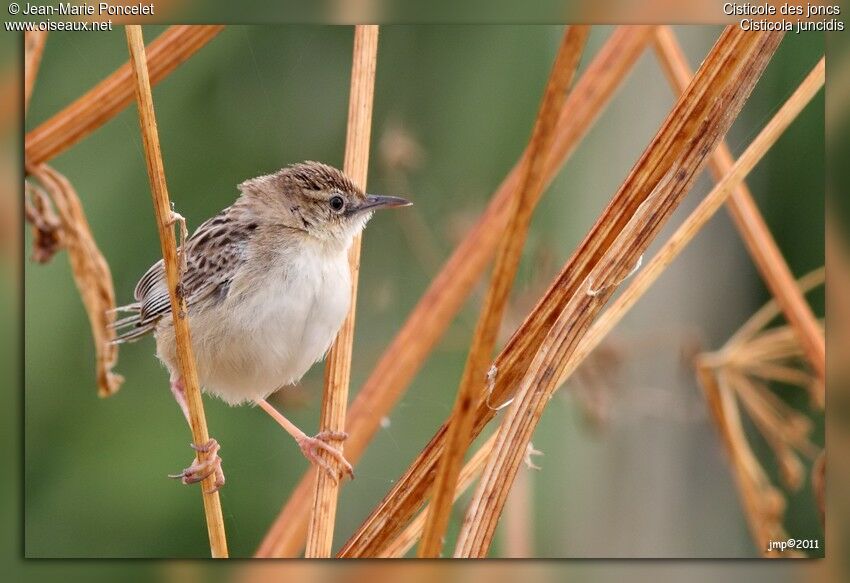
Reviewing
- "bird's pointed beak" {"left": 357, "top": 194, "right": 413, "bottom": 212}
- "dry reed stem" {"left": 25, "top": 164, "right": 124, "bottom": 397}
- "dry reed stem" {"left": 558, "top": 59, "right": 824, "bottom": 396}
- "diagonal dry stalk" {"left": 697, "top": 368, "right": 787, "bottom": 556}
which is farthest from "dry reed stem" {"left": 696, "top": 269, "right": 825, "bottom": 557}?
"dry reed stem" {"left": 25, "top": 164, "right": 124, "bottom": 397}

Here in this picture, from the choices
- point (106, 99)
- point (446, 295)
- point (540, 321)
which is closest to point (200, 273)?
point (106, 99)

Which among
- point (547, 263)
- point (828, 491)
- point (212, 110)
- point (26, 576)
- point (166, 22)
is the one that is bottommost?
point (26, 576)

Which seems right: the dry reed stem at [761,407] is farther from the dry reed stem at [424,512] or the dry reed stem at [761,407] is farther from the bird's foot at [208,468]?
the bird's foot at [208,468]

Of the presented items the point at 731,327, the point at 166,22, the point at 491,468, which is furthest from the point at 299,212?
the point at 731,327

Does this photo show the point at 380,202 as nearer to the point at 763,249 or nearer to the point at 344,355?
the point at 344,355

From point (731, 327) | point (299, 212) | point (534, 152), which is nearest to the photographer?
point (534, 152)

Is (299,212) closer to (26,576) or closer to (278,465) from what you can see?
(278,465)
